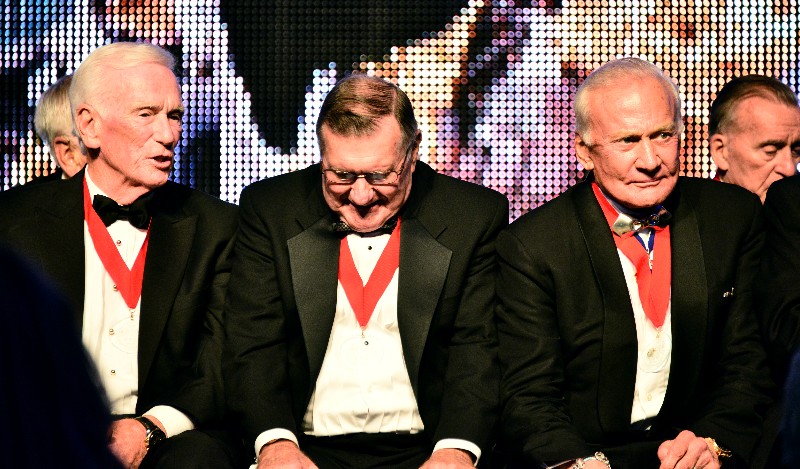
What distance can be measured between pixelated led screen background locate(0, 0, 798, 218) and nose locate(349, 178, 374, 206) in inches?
57.7

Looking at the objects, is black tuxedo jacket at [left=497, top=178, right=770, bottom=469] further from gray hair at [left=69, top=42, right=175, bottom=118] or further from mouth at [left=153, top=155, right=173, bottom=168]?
gray hair at [left=69, top=42, right=175, bottom=118]

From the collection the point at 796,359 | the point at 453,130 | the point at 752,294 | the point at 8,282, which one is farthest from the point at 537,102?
the point at 8,282

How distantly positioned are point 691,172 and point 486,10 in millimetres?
1176

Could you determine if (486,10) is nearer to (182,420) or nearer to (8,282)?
(182,420)

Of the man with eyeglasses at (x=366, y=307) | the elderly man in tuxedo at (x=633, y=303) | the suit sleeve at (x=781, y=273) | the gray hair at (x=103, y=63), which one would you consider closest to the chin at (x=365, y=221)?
the man with eyeglasses at (x=366, y=307)

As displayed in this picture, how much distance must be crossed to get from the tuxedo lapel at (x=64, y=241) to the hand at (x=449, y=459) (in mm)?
1248

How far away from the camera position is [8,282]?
1.54 m

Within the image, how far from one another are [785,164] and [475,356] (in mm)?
1709

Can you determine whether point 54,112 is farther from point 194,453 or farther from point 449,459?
point 449,459

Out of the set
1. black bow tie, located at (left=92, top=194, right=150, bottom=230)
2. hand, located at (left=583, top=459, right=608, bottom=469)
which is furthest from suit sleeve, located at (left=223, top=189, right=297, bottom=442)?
hand, located at (left=583, top=459, right=608, bottom=469)

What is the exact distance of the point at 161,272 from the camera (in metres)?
3.72

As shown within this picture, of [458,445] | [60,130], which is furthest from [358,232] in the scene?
[60,130]

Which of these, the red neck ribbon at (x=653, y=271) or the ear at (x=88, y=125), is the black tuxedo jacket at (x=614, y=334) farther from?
the ear at (x=88, y=125)

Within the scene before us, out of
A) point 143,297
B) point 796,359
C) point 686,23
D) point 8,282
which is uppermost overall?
point 686,23
